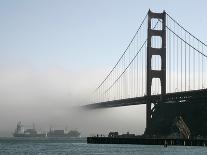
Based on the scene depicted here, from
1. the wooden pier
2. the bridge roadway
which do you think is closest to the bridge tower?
the bridge roadway

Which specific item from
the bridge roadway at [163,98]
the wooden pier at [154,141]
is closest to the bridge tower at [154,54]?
the bridge roadway at [163,98]

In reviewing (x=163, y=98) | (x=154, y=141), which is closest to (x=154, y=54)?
(x=163, y=98)

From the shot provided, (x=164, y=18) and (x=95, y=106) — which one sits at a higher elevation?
(x=164, y=18)

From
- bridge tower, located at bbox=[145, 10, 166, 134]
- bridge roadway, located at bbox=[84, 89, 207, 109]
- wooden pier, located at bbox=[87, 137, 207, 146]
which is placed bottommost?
wooden pier, located at bbox=[87, 137, 207, 146]

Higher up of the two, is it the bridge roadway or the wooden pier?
the bridge roadway

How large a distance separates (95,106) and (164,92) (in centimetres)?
2092

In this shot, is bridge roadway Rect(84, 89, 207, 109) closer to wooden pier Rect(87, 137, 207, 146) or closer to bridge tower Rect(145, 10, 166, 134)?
bridge tower Rect(145, 10, 166, 134)

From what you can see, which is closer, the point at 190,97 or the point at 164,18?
the point at 190,97

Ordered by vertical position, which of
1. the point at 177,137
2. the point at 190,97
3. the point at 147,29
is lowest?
the point at 177,137

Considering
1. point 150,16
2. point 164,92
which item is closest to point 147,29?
point 150,16

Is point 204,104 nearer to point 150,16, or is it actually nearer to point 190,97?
point 190,97

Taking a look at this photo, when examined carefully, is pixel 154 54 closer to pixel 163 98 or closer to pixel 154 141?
pixel 163 98

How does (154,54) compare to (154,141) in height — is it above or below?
above

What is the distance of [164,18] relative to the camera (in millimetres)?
144125
